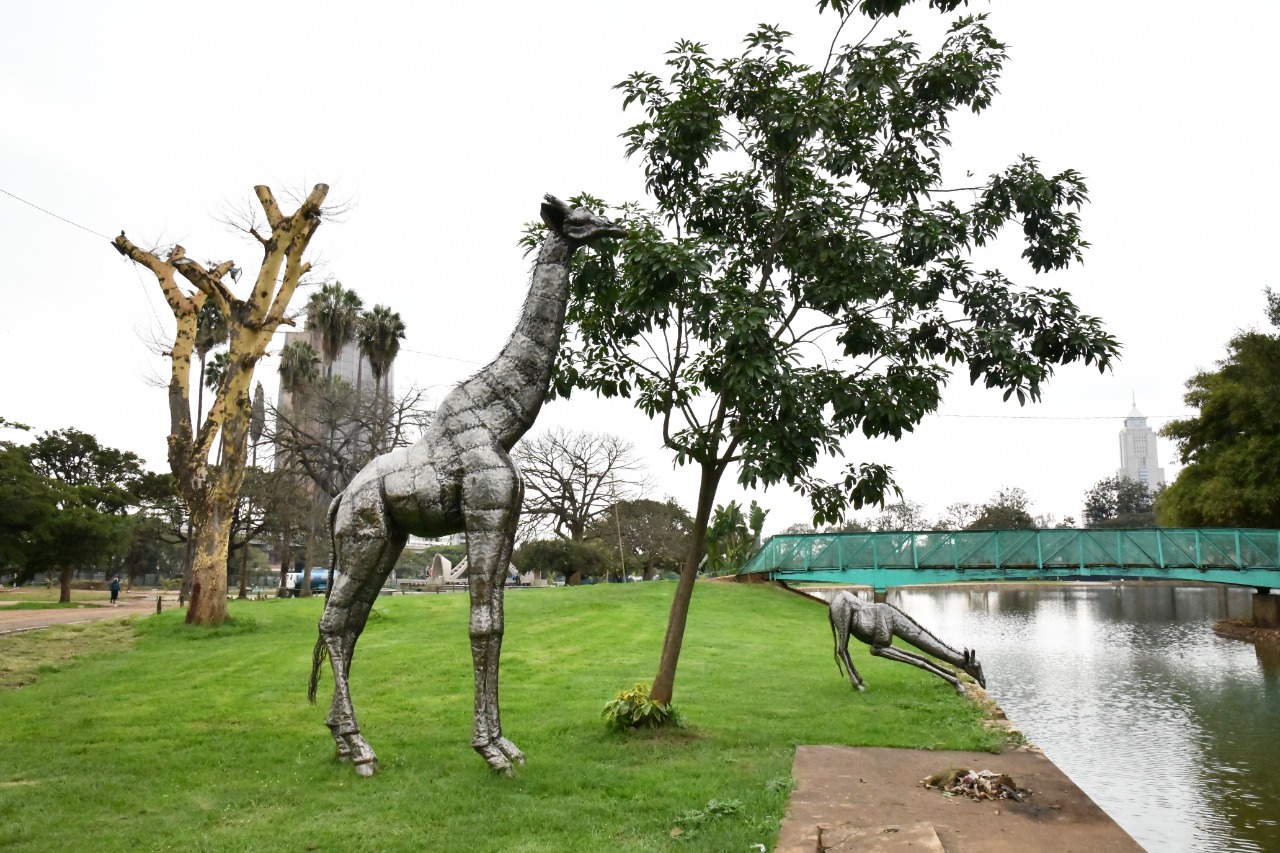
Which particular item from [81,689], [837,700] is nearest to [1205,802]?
[837,700]

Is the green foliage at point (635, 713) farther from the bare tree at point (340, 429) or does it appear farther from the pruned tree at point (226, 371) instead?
the bare tree at point (340, 429)

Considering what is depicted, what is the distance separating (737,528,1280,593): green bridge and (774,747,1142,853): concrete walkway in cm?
1642

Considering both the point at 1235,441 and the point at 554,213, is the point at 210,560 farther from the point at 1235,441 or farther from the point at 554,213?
the point at 1235,441

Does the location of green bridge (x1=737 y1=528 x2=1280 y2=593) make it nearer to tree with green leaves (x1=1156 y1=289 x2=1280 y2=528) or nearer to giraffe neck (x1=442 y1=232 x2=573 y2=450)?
tree with green leaves (x1=1156 y1=289 x2=1280 y2=528)

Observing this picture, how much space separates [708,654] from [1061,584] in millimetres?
50659

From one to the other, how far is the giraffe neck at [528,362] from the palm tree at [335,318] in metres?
32.3

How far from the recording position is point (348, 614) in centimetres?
762

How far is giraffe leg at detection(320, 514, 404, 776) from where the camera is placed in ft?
24.2

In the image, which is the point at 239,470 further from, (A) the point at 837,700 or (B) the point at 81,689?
(A) the point at 837,700

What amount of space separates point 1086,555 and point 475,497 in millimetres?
21087

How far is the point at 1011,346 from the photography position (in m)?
8.89

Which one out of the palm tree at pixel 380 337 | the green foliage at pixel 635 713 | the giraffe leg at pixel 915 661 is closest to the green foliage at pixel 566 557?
the palm tree at pixel 380 337

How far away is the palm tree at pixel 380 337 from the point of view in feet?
124

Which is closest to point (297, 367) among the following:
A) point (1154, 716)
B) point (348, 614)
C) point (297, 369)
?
point (297, 369)
